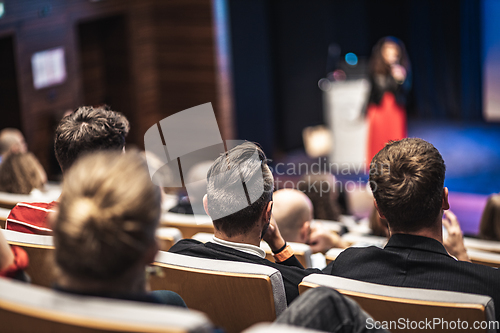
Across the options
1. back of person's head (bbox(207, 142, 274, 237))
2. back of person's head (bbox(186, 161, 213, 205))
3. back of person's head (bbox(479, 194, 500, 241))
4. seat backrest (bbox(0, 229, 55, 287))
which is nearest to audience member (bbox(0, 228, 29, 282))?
seat backrest (bbox(0, 229, 55, 287))

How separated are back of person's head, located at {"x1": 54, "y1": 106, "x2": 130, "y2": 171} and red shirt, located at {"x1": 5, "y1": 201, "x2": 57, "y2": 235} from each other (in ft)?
0.54

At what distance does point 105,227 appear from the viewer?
2.74 ft

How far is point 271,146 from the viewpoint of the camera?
7.30 meters

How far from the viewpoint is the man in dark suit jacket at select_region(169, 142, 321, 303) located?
162 centimetres

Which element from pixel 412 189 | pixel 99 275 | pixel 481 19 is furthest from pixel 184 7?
pixel 99 275

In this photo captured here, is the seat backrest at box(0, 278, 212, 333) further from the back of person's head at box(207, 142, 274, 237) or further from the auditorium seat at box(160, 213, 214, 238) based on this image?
the auditorium seat at box(160, 213, 214, 238)

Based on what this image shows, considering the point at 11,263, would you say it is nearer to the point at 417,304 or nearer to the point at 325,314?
the point at 325,314

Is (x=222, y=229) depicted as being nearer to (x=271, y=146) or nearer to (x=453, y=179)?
(x=453, y=179)

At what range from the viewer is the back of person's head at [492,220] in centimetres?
279

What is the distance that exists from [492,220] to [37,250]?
7.45 feet

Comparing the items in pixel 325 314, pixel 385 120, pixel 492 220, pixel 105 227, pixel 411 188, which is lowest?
pixel 492 220

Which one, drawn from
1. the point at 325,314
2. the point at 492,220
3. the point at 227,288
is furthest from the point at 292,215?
the point at 325,314

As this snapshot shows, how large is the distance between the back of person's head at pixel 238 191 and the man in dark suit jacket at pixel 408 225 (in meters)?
0.29

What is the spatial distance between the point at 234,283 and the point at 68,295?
2.08 feet
